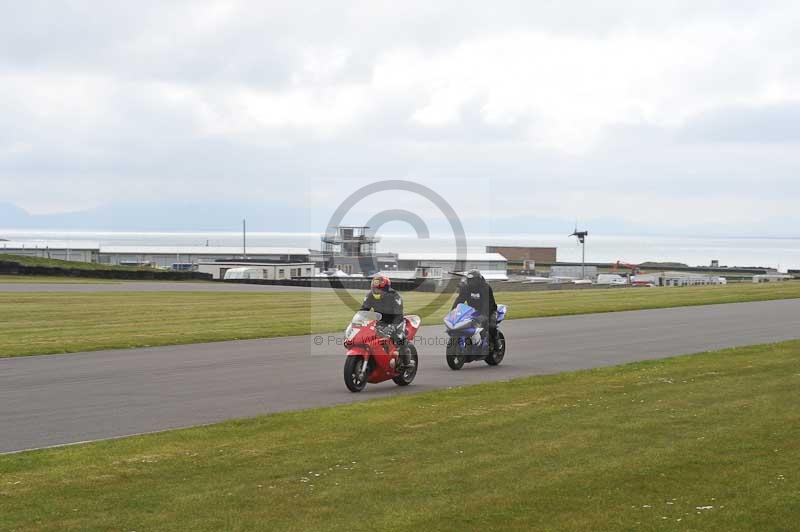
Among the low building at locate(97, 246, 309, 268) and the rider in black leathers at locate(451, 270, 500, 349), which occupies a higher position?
the low building at locate(97, 246, 309, 268)

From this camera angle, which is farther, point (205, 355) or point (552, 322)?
point (552, 322)

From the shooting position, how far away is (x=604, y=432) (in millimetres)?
11820

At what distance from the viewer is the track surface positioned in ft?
44.5

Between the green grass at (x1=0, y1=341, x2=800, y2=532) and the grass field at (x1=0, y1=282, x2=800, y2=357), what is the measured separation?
1260 cm

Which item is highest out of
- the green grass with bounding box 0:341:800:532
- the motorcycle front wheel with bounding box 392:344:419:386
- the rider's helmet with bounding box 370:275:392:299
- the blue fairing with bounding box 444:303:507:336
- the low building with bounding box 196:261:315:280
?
the low building with bounding box 196:261:315:280

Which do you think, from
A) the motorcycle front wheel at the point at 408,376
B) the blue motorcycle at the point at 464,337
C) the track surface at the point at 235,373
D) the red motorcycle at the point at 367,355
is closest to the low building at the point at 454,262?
the track surface at the point at 235,373

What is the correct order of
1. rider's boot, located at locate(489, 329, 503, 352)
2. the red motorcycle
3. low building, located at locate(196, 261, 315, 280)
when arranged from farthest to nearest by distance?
low building, located at locate(196, 261, 315, 280) → rider's boot, located at locate(489, 329, 503, 352) → the red motorcycle

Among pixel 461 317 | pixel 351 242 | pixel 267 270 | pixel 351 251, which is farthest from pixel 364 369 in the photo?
pixel 267 270

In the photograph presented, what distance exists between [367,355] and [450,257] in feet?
468

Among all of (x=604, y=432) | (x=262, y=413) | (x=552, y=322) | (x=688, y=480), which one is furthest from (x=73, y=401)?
(x=552, y=322)

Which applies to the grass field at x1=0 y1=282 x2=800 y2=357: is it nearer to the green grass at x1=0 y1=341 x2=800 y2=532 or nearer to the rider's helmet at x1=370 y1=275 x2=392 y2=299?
the rider's helmet at x1=370 y1=275 x2=392 y2=299

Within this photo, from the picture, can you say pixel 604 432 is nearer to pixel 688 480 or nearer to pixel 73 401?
pixel 688 480

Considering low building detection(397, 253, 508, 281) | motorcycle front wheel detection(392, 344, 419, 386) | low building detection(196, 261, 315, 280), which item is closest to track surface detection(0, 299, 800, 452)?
motorcycle front wheel detection(392, 344, 419, 386)

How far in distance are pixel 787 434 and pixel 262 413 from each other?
23.1 ft
